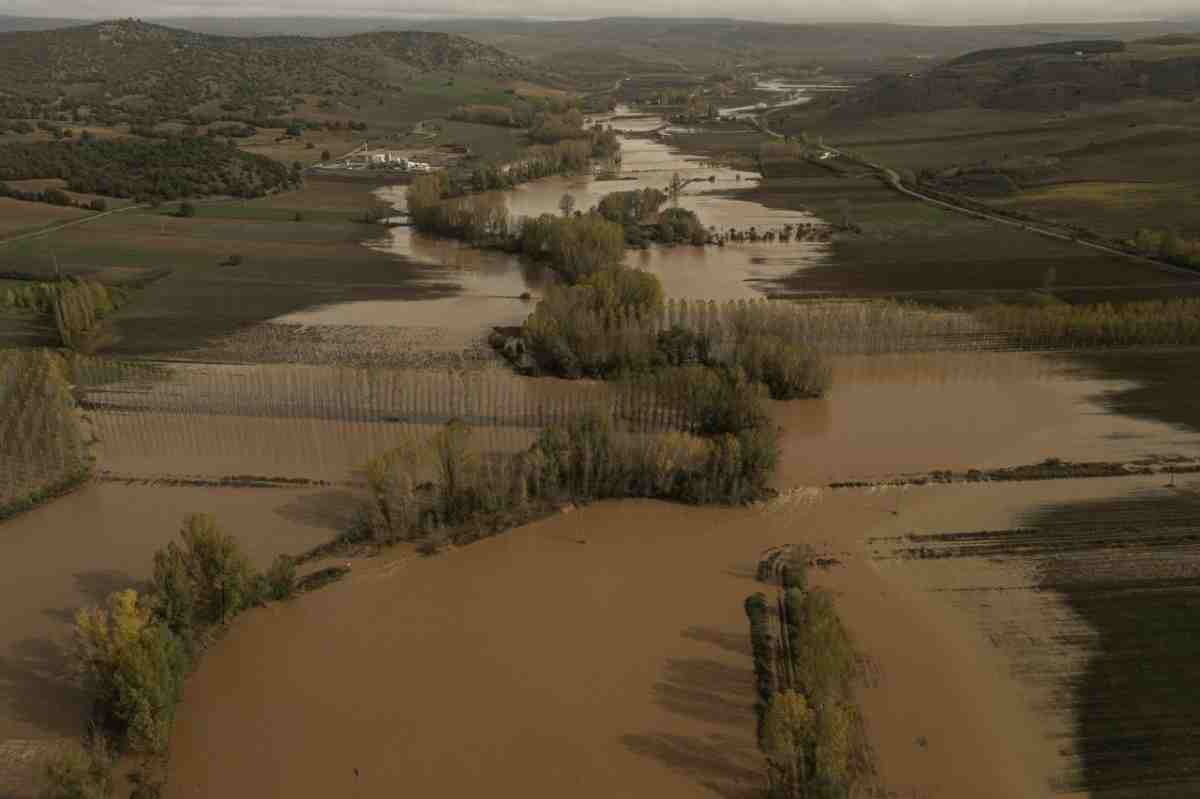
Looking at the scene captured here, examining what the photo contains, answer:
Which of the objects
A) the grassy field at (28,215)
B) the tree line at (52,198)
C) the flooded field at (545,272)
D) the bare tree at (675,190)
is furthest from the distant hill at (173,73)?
the bare tree at (675,190)

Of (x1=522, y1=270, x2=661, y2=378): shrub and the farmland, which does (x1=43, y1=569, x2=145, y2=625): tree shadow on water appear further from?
(x1=522, y1=270, x2=661, y2=378): shrub

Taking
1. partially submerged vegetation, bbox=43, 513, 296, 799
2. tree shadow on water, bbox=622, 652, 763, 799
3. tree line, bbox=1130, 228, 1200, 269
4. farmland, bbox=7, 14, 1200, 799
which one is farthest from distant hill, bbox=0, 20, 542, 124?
tree shadow on water, bbox=622, 652, 763, 799

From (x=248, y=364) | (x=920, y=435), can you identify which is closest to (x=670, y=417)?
(x=920, y=435)

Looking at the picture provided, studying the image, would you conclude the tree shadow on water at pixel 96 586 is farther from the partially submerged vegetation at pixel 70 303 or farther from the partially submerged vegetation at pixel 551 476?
the partially submerged vegetation at pixel 70 303

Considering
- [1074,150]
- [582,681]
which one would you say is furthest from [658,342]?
[1074,150]

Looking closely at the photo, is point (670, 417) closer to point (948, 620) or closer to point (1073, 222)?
point (948, 620)
